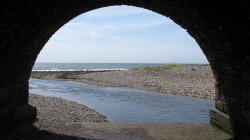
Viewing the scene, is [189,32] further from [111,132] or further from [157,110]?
[157,110]

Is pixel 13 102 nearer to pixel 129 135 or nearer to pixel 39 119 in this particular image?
pixel 39 119

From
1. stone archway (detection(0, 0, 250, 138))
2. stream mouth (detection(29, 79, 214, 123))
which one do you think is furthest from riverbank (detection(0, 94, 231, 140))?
stream mouth (detection(29, 79, 214, 123))

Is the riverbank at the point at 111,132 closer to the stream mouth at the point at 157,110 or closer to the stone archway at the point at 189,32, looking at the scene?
the stone archway at the point at 189,32

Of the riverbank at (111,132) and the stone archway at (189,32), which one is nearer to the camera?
the stone archway at (189,32)

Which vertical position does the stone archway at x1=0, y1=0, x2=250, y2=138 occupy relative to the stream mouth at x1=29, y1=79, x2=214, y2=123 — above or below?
above

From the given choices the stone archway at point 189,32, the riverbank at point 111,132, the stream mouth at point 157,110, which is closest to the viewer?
the stone archway at point 189,32

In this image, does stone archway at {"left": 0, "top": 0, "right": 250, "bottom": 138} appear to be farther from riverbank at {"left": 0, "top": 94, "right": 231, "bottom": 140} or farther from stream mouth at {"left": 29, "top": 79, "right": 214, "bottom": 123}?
stream mouth at {"left": 29, "top": 79, "right": 214, "bottom": 123}

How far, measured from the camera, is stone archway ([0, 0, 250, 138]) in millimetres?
7273

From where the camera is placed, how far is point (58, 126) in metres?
11.0

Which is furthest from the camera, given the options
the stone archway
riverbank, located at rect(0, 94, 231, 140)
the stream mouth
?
the stream mouth

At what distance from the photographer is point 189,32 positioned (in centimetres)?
1034

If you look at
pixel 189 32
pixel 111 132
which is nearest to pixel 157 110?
pixel 111 132

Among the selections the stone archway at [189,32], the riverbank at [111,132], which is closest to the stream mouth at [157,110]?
the riverbank at [111,132]

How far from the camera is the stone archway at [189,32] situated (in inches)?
286
